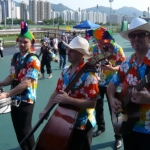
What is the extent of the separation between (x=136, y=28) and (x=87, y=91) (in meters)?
Result: 0.76

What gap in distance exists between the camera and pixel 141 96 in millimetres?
2152

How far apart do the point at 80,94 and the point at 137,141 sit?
0.70m

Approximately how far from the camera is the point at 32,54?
3.44 m

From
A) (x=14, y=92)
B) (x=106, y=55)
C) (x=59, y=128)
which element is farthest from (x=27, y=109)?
(x=106, y=55)

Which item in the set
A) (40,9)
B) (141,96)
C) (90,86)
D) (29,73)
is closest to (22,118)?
(29,73)

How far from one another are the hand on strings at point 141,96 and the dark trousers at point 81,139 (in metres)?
0.84

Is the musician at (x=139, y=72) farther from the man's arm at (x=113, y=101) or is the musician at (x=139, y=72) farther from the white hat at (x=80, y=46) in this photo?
the white hat at (x=80, y=46)

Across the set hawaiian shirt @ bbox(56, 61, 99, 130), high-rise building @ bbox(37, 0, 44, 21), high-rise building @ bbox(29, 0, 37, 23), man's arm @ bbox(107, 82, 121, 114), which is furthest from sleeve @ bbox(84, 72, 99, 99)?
high-rise building @ bbox(37, 0, 44, 21)

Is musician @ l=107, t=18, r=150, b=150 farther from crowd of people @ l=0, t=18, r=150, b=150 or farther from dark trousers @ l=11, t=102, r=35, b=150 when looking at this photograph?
dark trousers @ l=11, t=102, r=35, b=150

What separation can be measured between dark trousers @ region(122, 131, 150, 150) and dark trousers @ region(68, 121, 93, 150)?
17.0 inches

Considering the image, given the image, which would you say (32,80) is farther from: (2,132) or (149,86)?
(2,132)

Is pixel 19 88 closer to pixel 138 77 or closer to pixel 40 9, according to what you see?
pixel 138 77

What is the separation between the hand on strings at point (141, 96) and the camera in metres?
2.15

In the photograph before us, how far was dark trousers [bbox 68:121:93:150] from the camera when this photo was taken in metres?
2.85
